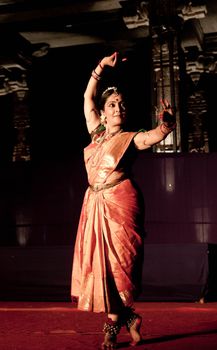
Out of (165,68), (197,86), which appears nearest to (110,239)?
(165,68)

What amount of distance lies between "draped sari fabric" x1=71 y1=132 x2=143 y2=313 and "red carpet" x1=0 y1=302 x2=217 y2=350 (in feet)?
0.91

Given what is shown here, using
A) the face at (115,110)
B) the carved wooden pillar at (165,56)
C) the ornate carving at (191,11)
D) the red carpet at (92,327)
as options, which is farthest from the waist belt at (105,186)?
the ornate carving at (191,11)

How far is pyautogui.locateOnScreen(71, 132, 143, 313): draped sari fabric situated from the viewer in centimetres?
278

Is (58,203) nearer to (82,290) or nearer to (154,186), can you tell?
(154,186)

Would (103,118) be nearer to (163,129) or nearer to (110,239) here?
(163,129)

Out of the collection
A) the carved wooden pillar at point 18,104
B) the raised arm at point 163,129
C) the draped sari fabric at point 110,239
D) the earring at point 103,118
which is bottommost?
the draped sari fabric at point 110,239

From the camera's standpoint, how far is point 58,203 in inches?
276

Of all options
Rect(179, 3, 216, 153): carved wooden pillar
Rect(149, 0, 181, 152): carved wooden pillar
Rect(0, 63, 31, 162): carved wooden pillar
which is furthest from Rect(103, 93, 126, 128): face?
Rect(0, 63, 31, 162): carved wooden pillar

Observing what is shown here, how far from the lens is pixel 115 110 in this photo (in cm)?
301

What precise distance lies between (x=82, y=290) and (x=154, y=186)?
13.0ft

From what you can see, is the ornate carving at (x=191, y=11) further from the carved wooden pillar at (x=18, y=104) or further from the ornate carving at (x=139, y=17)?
the carved wooden pillar at (x=18, y=104)

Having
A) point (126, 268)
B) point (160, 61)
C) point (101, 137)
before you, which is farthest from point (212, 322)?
point (160, 61)

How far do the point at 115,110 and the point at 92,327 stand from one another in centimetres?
152

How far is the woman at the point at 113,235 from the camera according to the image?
278 cm
